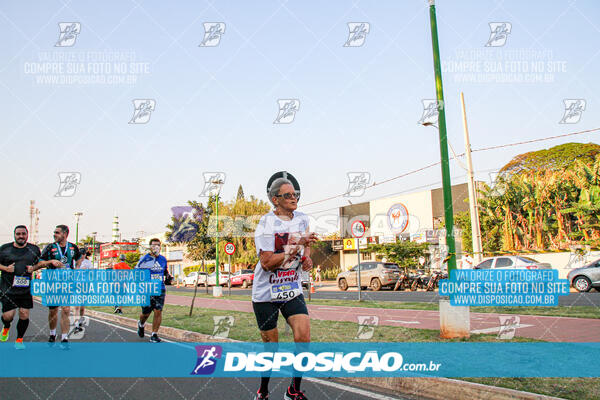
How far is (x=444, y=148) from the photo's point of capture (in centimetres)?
789

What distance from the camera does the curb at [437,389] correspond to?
13.8 ft

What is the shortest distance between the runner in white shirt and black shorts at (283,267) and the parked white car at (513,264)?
1707 centimetres

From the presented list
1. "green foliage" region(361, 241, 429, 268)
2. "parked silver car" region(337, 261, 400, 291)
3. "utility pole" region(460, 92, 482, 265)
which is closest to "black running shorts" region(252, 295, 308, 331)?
"utility pole" region(460, 92, 482, 265)

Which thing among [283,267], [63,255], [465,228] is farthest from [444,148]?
[465,228]

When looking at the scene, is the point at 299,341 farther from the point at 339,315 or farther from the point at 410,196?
the point at 410,196

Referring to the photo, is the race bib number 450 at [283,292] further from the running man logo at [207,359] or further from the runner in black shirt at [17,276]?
the runner in black shirt at [17,276]

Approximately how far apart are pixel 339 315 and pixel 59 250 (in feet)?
24.1

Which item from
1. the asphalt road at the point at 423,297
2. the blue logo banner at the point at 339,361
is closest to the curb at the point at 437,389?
the blue logo banner at the point at 339,361

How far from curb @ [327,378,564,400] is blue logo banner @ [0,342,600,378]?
11cm

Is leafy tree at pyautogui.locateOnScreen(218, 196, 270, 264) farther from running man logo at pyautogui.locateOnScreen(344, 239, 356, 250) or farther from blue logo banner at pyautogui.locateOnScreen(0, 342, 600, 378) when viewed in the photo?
blue logo banner at pyautogui.locateOnScreen(0, 342, 600, 378)

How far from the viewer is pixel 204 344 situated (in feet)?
27.8

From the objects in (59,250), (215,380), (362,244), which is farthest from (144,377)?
(362,244)

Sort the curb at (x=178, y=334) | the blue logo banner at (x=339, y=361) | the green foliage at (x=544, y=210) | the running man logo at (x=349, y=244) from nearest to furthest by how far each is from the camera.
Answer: the blue logo banner at (x=339, y=361), the curb at (x=178, y=334), the green foliage at (x=544, y=210), the running man logo at (x=349, y=244)

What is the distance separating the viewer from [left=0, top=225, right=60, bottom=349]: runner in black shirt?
292 inches
